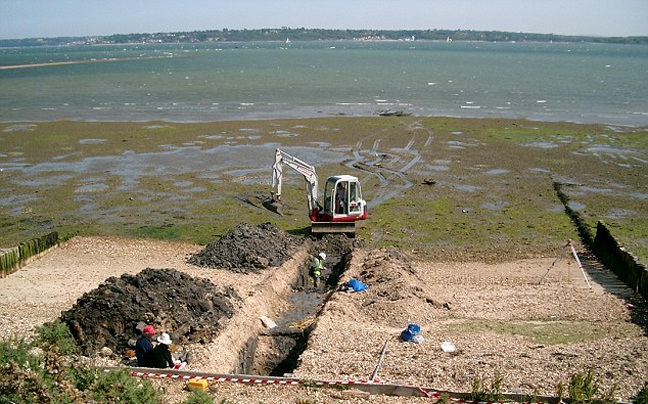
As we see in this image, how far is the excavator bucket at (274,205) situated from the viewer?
100 ft

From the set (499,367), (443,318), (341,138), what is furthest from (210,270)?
(341,138)

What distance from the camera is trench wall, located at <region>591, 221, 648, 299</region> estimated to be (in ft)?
67.0

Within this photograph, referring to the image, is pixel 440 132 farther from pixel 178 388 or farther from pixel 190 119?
pixel 178 388

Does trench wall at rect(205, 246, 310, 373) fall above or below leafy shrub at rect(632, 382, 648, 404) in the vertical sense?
below

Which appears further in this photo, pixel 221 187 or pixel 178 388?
pixel 221 187

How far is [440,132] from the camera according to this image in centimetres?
5184

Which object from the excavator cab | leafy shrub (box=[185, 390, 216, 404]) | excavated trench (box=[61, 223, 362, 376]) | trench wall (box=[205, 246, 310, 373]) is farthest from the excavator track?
leafy shrub (box=[185, 390, 216, 404])

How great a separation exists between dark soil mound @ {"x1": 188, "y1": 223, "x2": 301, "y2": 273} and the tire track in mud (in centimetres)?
778

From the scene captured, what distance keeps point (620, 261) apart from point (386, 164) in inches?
754

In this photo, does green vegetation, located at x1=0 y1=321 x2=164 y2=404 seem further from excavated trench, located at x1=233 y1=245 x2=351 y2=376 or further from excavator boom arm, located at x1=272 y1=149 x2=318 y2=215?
excavator boom arm, located at x1=272 y1=149 x2=318 y2=215

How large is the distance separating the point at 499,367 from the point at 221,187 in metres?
22.4

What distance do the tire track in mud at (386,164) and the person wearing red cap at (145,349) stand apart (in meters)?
17.5

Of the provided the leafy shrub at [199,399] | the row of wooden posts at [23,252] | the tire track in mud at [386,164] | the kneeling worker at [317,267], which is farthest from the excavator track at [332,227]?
the leafy shrub at [199,399]

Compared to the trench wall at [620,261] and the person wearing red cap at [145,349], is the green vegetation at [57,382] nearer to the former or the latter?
the person wearing red cap at [145,349]
